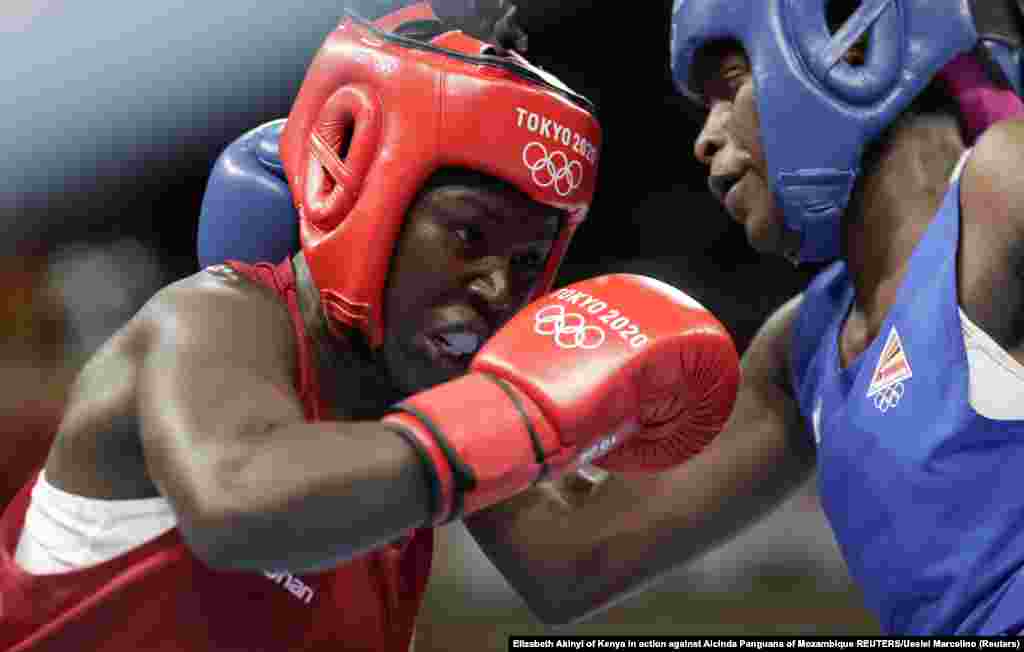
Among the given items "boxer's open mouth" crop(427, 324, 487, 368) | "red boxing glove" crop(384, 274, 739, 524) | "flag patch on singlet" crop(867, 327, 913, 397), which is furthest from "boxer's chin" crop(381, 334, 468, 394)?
"flag patch on singlet" crop(867, 327, 913, 397)

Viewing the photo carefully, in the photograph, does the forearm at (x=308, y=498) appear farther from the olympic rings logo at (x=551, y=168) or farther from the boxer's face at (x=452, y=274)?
the olympic rings logo at (x=551, y=168)

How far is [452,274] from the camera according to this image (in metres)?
2.02

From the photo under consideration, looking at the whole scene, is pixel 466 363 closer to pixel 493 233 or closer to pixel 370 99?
pixel 493 233

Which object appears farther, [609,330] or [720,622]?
[720,622]

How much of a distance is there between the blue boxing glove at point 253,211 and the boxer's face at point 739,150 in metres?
0.82

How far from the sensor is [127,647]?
184 cm

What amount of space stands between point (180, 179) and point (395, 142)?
4.10 metres

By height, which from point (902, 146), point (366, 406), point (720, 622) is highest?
point (902, 146)

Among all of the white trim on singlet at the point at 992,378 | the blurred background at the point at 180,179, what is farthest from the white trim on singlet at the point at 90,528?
the blurred background at the point at 180,179

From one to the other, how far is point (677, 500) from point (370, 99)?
3.33ft

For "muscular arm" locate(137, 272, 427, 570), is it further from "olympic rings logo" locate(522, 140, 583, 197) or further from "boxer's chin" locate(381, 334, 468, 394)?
"olympic rings logo" locate(522, 140, 583, 197)

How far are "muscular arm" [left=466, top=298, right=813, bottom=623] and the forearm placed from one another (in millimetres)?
862

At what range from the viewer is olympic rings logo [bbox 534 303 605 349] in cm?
165

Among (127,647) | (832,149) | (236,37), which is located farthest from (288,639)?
(236,37)
